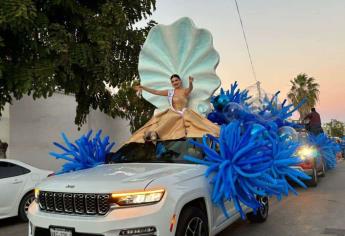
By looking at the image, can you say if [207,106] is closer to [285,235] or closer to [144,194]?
[285,235]

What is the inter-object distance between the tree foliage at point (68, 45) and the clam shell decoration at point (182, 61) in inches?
58.2

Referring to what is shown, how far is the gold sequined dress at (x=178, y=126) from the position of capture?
597 centimetres

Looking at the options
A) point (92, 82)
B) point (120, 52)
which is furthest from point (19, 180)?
point (120, 52)

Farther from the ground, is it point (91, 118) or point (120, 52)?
point (120, 52)

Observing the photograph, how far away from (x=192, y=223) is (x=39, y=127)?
10.3 meters

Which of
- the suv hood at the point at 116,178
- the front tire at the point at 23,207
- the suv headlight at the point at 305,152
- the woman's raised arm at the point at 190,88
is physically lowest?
the front tire at the point at 23,207

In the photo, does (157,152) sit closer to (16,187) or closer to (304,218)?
(304,218)

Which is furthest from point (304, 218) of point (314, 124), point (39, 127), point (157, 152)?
point (39, 127)

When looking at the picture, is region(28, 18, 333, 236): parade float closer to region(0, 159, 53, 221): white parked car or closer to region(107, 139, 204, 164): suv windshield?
region(107, 139, 204, 164): suv windshield

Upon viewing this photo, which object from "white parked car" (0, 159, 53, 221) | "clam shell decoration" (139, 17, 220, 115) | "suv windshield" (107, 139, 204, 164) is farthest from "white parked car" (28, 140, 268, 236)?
"white parked car" (0, 159, 53, 221)

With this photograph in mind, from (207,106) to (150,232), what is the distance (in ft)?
11.7

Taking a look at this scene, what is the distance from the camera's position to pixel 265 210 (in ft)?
24.2

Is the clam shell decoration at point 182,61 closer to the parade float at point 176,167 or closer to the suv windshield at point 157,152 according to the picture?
the parade float at point 176,167

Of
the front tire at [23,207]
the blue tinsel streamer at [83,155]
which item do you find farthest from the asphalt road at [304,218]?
A: the front tire at [23,207]
